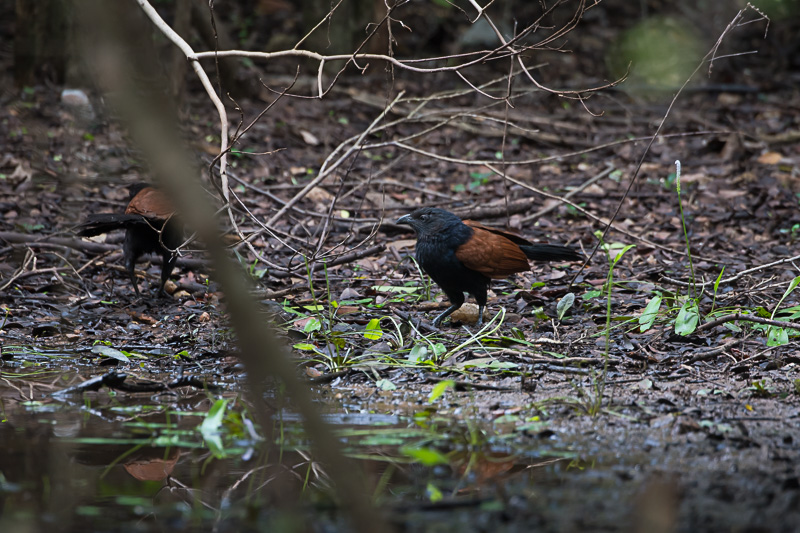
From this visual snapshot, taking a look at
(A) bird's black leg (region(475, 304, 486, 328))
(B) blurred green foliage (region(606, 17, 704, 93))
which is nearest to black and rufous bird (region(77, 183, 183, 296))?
(A) bird's black leg (region(475, 304, 486, 328))

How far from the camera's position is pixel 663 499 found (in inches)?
103

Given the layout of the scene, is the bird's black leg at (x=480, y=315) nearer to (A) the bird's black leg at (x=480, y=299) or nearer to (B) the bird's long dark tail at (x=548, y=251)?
(A) the bird's black leg at (x=480, y=299)

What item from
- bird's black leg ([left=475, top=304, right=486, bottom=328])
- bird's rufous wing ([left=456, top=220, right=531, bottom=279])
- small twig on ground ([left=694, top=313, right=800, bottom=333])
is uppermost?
bird's rufous wing ([left=456, top=220, right=531, bottom=279])

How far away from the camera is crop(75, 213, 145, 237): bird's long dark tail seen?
5.42m

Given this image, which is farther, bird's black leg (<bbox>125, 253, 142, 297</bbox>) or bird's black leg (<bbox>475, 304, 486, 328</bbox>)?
bird's black leg (<bbox>125, 253, 142, 297</bbox>)

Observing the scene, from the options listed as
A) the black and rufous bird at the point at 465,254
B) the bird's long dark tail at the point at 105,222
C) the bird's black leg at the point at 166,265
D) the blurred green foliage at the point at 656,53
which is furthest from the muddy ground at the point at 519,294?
the blurred green foliage at the point at 656,53

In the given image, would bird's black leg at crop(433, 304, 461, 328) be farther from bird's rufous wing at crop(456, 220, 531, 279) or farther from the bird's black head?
the bird's black head

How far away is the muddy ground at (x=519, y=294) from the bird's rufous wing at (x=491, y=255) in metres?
0.36

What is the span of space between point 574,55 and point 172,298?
9214 mm

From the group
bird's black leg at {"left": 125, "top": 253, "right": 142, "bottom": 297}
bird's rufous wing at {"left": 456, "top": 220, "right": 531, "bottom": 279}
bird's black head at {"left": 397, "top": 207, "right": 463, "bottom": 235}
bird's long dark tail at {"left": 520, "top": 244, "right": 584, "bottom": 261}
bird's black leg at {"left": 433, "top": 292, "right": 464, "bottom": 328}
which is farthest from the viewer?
bird's black leg at {"left": 125, "top": 253, "right": 142, "bottom": 297}

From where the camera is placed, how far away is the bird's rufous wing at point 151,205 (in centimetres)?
564

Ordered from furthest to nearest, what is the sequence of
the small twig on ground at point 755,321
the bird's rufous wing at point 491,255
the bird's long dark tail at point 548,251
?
the bird's long dark tail at point 548,251 → the bird's rufous wing at point 491,255 → the small twig on ground at point 755,321

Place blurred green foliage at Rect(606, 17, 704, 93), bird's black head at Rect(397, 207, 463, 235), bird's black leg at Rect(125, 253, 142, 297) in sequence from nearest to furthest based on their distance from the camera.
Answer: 1. bird's black head at Rect(397, 207, 463, 235)
2. bird's black leg at Rect(125, 253, 142, 297)
3. blurred green foliage at Rect(606, 17, 704, 93)

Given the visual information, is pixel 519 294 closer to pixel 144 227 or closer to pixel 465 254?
pixel 465 254
